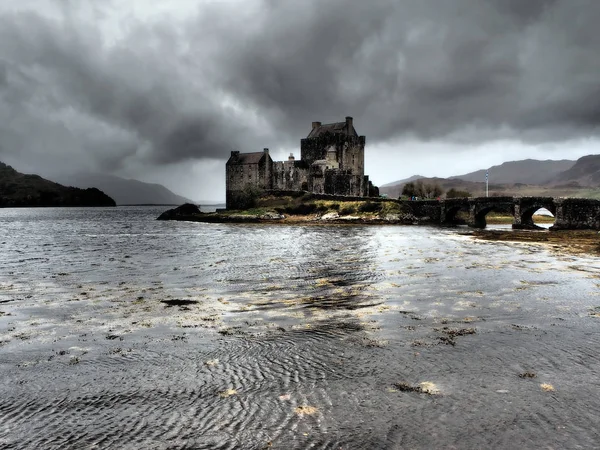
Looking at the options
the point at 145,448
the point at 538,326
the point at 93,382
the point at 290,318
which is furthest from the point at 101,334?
the point at 538,326

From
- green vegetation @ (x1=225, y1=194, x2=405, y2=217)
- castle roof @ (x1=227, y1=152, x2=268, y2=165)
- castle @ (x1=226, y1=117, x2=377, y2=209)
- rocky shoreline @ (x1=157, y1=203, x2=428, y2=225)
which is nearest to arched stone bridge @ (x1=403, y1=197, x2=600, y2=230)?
rocky shoreline @ (x1=157, y1=203, x2=428, y2=225)

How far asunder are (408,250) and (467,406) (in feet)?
91.1

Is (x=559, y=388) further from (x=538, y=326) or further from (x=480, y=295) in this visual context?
(x=480, y=295)

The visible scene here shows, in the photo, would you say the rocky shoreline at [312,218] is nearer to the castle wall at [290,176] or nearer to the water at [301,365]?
the castle wall at [290,176]

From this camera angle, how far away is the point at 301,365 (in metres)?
8.23

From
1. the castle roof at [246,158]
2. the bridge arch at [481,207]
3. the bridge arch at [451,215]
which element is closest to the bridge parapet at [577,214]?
the bridge arch at [481,207]

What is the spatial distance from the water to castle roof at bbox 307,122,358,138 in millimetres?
90880

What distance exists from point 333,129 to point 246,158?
2458 centimetres

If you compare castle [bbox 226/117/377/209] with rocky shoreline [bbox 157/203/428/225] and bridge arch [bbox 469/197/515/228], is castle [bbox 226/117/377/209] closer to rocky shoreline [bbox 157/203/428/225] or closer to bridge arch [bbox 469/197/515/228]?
rocky shoreline [bbox 157/203/428/225]

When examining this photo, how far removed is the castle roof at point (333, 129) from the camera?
105 metres

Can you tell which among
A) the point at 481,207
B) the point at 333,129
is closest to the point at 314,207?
the point at 333,129

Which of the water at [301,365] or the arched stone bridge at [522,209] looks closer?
the water at [301,365]

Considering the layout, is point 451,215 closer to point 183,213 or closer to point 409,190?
point 409,190

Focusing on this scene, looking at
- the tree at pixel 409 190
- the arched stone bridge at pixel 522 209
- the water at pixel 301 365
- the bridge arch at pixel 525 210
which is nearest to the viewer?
the water at pixel 301 365
